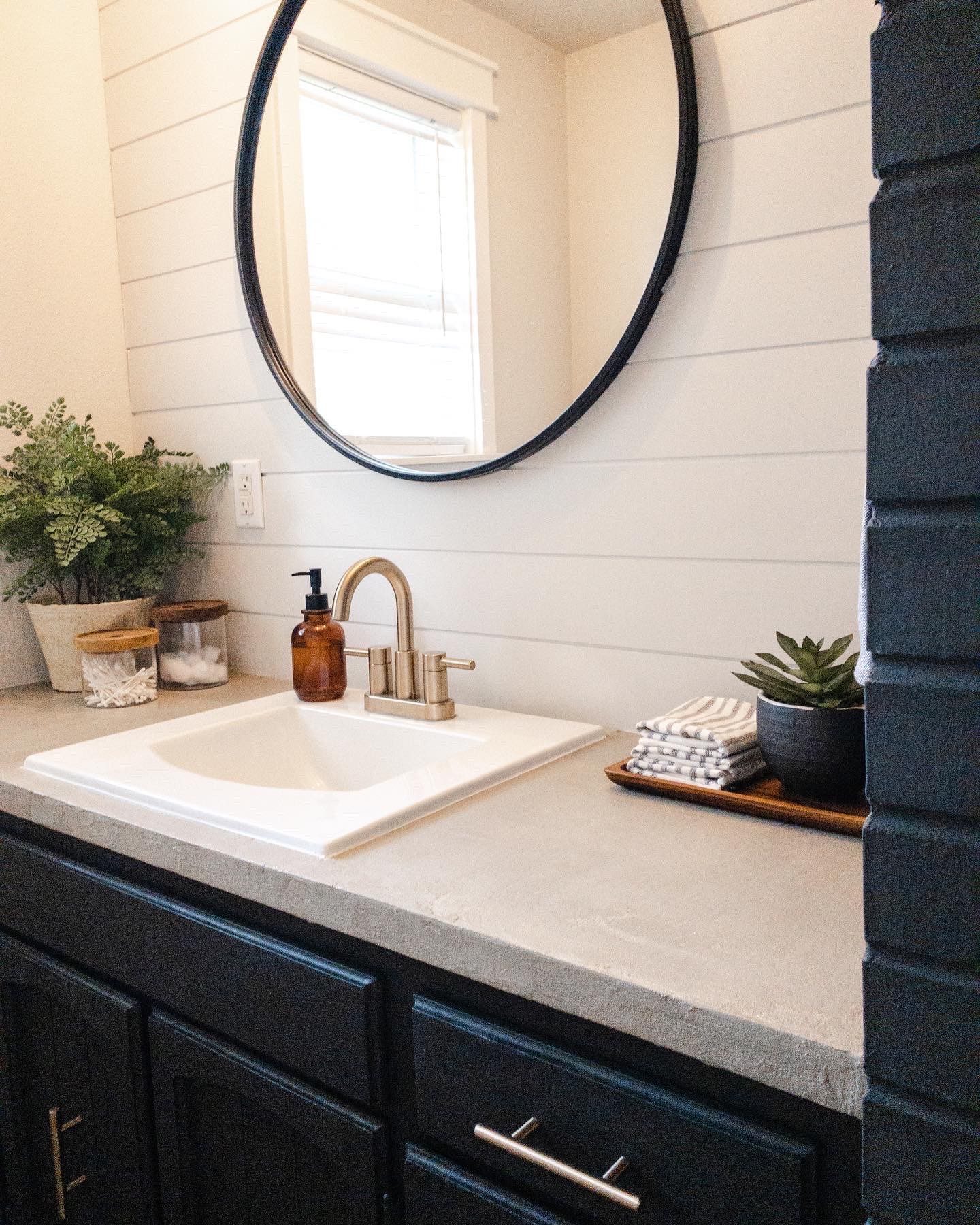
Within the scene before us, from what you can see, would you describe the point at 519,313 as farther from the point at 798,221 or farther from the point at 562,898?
the point at 562,898

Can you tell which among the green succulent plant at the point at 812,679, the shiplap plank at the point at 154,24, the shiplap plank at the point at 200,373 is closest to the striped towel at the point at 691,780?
the green succulent plant at the point at 812,679

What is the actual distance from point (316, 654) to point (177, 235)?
2.60 ft

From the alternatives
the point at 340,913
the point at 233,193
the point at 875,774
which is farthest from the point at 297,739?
the point at 875,774

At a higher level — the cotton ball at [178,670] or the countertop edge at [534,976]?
the cotton ball at [178,670]

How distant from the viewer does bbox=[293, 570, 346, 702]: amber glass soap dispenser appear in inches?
57.0

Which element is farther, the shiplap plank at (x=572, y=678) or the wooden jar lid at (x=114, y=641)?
the wooden jar lid at (x=114, y=641)

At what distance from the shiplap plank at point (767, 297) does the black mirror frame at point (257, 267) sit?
1.1 inches

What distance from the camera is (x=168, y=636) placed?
5.30 feet

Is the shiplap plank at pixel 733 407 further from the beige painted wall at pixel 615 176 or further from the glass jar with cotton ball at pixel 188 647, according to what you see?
the glass jar with cotton ball at pixel 188 647

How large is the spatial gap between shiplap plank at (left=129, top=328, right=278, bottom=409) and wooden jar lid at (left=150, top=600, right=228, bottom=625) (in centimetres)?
35

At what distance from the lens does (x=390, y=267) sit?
1396 millimetres

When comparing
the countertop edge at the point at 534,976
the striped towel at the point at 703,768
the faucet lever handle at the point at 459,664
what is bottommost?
the countertop edge at the point at 534,976

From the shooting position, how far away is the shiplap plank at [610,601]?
1.14 meters

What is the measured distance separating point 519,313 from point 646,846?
0.69 m
